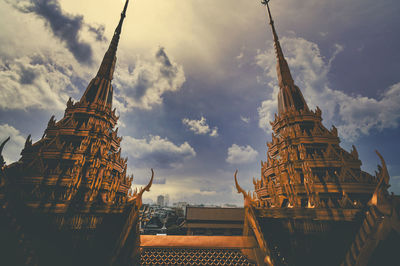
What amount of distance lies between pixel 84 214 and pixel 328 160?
53.7ft

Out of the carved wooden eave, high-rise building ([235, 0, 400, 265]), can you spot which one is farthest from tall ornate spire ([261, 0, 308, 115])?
the carved wooden eave

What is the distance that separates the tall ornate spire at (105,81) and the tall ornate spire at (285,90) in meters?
17.9

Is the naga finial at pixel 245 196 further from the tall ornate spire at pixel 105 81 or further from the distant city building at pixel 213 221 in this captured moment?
the distant city building at pixel 213 221

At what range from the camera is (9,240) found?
4.66 meters

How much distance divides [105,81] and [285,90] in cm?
1911

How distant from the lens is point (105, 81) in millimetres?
15250

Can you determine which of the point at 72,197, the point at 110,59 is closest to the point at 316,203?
the point at 72,197

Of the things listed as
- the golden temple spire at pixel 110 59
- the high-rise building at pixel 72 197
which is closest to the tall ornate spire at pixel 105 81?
the golden temple spire at pixel 110 59

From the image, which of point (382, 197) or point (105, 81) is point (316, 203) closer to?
point (382, 197)

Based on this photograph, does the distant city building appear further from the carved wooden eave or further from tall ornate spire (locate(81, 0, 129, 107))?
tall ornate spire (locate(81, 0, 129, 107))

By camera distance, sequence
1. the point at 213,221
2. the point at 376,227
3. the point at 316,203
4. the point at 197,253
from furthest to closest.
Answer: the point at 213,221, the point at 316,203, the point at 197,253, the point at 376,227

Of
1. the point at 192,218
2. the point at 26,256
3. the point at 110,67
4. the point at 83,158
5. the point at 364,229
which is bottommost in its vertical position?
the point at 192,218

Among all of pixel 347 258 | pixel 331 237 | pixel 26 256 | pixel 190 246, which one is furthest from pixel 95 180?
pixel 331 237

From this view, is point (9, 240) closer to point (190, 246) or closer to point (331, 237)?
point (190, 246)
